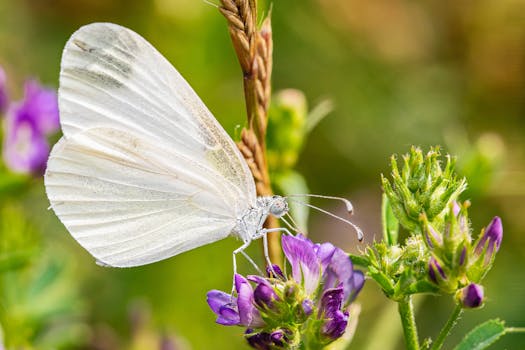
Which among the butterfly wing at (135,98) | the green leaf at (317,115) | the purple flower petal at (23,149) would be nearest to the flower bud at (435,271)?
the butterfly wing at (135,98)

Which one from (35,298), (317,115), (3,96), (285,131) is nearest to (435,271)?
(285,131)

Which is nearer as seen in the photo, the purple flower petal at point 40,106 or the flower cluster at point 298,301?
the flower cluster at point 298,301

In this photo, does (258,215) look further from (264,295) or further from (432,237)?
(432,237)

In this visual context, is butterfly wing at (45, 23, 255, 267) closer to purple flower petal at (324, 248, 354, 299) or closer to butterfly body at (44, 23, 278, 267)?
butterfly body at (44, 23, 278, 267)

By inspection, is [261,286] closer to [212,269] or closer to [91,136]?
[91,136]

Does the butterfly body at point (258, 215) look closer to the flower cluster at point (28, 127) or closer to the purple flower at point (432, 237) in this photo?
the purple flower at point (432, 237)

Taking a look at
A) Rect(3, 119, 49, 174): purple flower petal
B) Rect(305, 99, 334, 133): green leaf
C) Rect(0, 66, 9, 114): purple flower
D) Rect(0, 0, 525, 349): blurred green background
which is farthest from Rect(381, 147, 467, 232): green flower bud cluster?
Rect(0, 0, 525, 349): blurred green background
